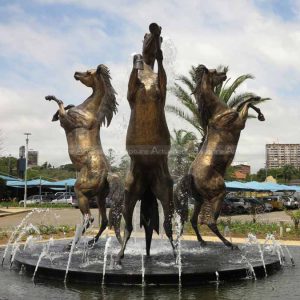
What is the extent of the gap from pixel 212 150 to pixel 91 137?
2.49 m

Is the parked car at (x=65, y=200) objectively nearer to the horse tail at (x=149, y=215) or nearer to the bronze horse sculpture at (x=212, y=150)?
the bronze horse sculpture at (x=212, y=150)

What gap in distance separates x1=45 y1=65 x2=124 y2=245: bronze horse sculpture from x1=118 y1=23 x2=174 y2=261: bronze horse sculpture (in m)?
1.32

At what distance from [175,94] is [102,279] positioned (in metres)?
15.8

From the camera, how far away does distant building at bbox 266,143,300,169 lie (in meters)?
168

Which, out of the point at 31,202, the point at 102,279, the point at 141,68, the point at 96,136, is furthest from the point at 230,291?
the point at 31,202

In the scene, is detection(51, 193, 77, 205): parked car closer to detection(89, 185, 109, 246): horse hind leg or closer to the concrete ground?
the concrete ground

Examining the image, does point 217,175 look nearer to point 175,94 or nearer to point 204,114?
point 204,114

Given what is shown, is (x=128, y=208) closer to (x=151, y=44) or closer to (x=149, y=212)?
(x=149, y=212)

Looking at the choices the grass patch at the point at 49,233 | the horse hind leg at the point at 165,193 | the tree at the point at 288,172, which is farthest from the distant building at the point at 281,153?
the horse hind leg at the point at 165,193

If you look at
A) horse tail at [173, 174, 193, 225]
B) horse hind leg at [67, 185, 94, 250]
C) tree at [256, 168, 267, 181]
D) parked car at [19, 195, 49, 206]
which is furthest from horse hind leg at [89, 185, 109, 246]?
tree at [256, 168, 267, 181]

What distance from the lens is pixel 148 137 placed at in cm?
721

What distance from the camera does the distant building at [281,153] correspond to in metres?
168

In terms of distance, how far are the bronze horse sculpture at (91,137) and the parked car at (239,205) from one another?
21116mm

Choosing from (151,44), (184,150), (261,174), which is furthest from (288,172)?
(151,44)
